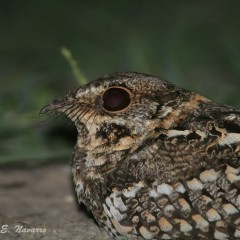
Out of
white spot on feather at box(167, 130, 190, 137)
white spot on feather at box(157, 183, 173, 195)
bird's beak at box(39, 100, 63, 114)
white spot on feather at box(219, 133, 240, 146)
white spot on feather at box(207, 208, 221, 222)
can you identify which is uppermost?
bird's beak at box(39, 100, 63, 114)

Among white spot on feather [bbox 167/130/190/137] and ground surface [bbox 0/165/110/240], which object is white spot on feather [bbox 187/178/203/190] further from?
ground surface [bbox 0/165/110/240]

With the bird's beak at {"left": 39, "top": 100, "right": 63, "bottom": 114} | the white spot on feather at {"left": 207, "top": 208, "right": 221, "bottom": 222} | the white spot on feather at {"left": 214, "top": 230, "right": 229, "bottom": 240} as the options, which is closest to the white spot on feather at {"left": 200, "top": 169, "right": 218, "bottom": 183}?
the white spot on feather at {"left": 207, "top": 208, "right": 221, "bottom": 222}

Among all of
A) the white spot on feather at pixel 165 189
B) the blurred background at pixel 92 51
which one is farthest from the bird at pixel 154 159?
the blurred background at pixel 92 51

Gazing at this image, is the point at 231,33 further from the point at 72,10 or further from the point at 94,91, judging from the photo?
the point at 94,91

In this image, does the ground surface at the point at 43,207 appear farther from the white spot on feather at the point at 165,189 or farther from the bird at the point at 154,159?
the white spot on feather at the point at 165,189

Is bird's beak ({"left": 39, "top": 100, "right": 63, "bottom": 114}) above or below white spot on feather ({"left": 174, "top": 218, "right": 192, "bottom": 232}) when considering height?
above

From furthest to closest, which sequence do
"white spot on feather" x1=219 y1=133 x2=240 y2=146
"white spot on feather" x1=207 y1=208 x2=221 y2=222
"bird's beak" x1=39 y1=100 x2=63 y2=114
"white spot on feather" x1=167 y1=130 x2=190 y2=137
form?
"bird's beak" x1=39 y1=100 x2=63 y2=114
"white spot on feather" x1=167 y1=130 x2=190 y2=137
"white spot on feather" x1=219 y1=133 x2=240 y2=146
"white spot on feather" x1=207 y1=208 x2=221 y2=222

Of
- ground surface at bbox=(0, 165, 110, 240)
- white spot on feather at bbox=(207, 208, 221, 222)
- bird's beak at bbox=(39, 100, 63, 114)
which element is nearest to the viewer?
white spot on feather at bbox=(207, 208, 221, 222)

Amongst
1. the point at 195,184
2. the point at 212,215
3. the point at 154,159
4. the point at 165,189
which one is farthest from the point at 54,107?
the point at 212,215
